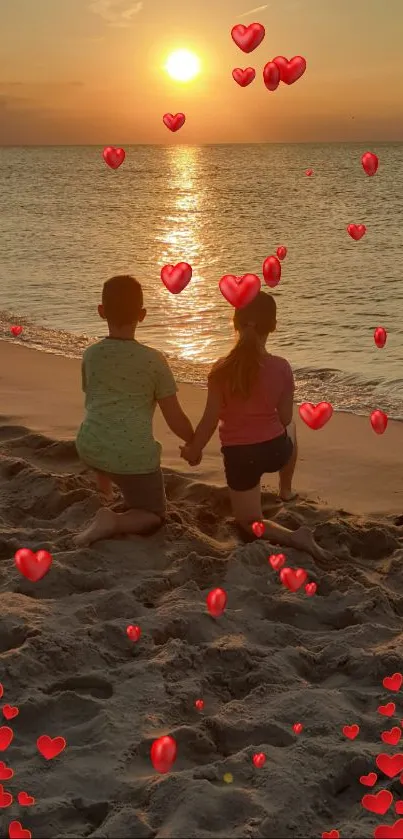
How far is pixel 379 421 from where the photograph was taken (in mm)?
6863

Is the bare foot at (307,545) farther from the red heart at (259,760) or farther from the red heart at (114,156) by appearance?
the red heart at (114,156)

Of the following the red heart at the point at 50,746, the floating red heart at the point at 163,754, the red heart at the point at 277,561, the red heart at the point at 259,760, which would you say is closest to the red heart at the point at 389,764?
the red heart at the point at 259,760

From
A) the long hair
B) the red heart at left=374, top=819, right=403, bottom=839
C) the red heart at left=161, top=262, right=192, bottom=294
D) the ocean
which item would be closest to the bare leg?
the long hair

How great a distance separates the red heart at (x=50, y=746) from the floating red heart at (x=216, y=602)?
3.20ft

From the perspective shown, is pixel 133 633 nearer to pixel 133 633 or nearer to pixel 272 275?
pixel 133 633

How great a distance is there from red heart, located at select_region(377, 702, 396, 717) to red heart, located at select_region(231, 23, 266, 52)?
11.7 feet

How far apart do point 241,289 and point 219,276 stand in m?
13.3

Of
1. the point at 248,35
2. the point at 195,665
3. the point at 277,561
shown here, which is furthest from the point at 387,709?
the point at 248,35

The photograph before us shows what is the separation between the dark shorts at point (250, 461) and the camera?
4.59m

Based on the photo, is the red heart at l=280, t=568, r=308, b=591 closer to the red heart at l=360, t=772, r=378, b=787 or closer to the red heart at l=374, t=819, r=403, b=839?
the red heart at l=360, t=772, r=378, b=787

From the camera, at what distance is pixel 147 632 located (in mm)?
3547

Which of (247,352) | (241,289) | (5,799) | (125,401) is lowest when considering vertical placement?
(5,799)

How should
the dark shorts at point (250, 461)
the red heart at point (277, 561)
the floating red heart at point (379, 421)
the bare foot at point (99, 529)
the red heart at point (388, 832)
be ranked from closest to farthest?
1. the red heart at point (388, 832)
2. the red heart at point (277, 561)
3. the bare foot at point (99, 529)
4. the dark shorts at point (250, 461)
5. the floating red heart at point (379, 421)

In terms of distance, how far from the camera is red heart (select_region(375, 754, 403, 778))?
2.78m
